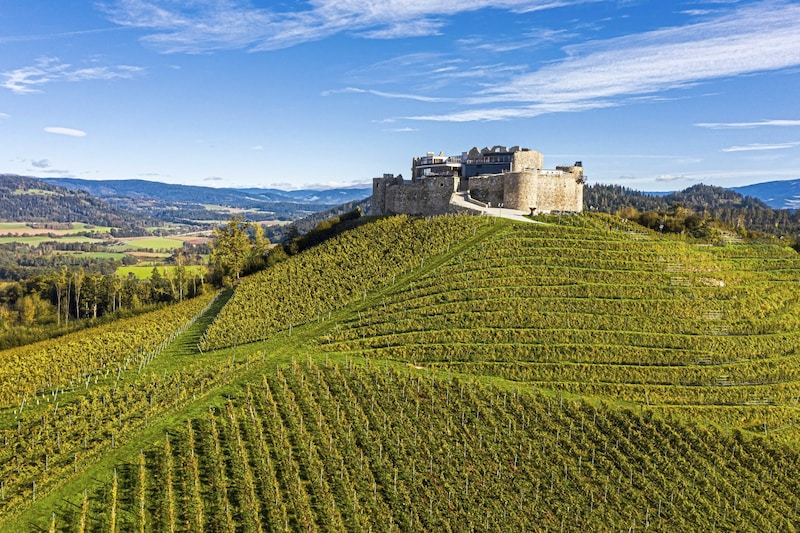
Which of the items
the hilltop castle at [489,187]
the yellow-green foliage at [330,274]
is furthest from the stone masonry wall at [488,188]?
the yellow-green foliage at [330,274]

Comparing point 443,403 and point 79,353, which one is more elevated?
point 443,403

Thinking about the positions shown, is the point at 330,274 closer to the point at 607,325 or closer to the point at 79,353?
the point at 79,353

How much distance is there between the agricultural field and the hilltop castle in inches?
502

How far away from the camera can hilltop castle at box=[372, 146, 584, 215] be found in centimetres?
7188

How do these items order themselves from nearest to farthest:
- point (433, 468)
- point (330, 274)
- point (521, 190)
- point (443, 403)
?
point (433, 468) → point (443, 403) → point (330, 274) → point (521, 190)

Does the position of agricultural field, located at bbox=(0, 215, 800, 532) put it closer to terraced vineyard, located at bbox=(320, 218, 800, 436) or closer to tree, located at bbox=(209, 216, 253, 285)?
terraced vineyard, located at bbox=(320, 218, 800, 436)

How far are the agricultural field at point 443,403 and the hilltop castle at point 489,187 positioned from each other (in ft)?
41.8

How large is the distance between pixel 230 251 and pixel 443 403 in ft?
175

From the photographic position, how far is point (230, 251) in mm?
81000

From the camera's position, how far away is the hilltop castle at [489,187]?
7188 cm

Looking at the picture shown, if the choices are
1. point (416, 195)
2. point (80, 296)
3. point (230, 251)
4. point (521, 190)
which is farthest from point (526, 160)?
point (80, 296)

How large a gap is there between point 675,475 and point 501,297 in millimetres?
21205

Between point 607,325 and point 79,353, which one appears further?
point 79,353

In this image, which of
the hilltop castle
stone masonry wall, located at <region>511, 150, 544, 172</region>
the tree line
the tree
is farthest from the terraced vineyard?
the tree line
